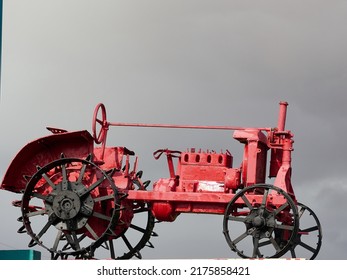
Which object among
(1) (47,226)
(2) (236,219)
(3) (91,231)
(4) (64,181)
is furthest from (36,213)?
(2) (236,219)

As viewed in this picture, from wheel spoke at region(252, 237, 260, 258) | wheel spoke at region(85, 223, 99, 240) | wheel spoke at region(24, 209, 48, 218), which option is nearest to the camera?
wheel spoke at region(252, 237, 260, 258)

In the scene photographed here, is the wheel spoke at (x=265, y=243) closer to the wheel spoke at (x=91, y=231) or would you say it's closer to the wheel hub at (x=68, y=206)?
the wheel spoke at (x=91, y=231)

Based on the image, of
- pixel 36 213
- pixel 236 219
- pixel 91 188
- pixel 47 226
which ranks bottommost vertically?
pixel 47 226

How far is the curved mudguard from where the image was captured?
1723cm

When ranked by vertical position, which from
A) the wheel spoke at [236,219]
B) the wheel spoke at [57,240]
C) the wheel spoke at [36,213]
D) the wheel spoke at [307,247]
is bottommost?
the wheel spoke at [307,247]

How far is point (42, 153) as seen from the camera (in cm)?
1748

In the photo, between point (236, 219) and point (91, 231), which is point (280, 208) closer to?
point (236, 219)

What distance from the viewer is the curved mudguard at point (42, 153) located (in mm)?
17234

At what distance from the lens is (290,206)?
16.4 metres

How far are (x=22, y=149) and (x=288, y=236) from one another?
5152 mm

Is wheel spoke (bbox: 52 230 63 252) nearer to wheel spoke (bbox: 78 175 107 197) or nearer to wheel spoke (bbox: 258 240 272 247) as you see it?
wheel spoke (bbox: 78 175 107 197)

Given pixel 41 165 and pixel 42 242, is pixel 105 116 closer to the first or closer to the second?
pixel 41 165
